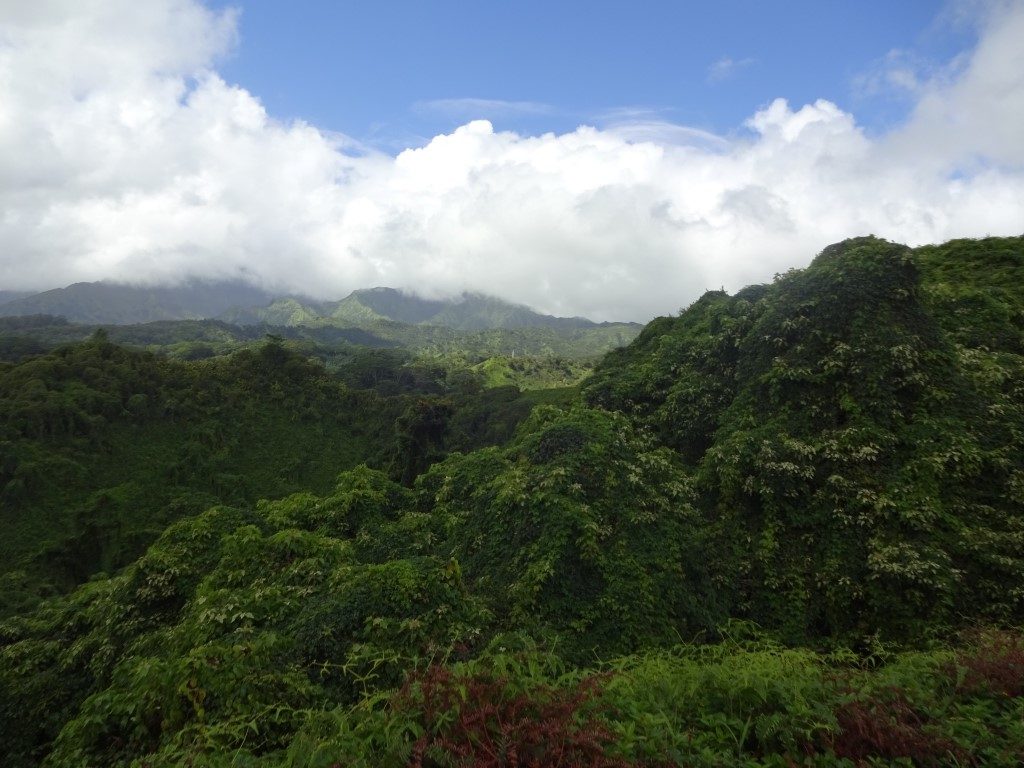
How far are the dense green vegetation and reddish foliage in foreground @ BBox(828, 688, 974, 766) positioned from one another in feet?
0.08

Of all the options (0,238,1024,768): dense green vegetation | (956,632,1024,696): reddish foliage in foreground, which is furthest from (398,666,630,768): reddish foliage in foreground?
(956,632,1024,696): reddish foliage in foreground

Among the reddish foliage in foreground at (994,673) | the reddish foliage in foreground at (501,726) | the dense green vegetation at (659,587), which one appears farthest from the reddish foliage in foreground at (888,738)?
the reddish foliage in foreground at (501,726)

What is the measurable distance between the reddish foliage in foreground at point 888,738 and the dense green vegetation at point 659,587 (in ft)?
0.08

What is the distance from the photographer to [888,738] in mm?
4441

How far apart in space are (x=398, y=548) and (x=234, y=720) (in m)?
6.97

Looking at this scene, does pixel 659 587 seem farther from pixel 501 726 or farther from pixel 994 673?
pixel 501 726

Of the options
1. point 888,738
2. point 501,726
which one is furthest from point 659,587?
point 501,726

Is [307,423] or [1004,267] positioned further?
[307,423]

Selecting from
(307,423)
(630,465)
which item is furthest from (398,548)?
(307,423)

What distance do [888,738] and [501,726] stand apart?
316cm

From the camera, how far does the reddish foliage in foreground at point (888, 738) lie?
A: 4301 mm

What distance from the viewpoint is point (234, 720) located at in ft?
20.9

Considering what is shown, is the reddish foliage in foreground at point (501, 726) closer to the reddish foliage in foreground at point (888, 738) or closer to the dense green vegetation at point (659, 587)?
the dense green vegetation at point (659, 587)

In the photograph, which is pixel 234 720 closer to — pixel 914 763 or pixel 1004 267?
pixel 914 763
